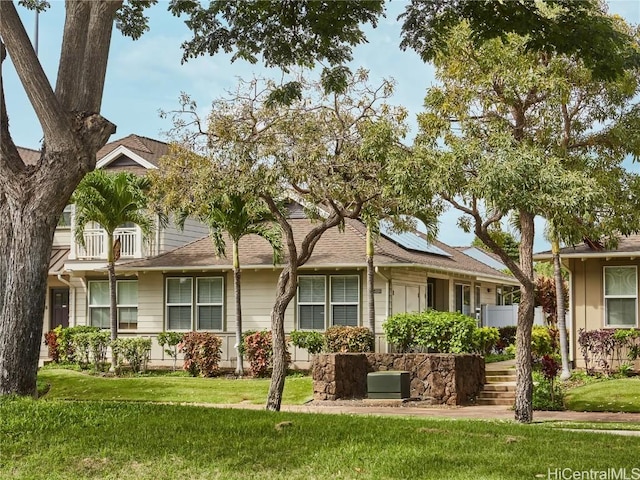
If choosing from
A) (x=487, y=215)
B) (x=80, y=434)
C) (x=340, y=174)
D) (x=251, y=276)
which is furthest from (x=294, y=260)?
(x=251, y=276)

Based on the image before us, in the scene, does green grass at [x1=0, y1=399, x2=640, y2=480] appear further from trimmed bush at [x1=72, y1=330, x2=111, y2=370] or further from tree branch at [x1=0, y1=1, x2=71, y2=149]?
trimmed bush at [x1=72, y1=330, x2=111, y2=370]

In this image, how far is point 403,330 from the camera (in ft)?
80.3

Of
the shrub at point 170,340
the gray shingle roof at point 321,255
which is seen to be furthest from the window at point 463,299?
the shrub at point 170,340

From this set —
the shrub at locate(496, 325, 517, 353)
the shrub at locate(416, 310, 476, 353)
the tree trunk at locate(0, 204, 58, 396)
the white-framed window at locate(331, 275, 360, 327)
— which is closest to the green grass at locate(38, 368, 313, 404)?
the white-framed window at locate(331, 275, 360, 327)

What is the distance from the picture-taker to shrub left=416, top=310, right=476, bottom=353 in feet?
77.8

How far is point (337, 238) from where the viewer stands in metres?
28.6

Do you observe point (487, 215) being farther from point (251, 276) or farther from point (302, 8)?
point (251, 276)

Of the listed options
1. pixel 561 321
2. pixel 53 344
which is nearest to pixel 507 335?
pixel 561 321

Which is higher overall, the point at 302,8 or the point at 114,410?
the point at 302,8

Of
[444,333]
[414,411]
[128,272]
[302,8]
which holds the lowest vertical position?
[414,411]

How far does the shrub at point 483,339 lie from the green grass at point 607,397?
2914mm

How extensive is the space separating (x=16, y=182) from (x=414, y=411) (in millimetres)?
10288

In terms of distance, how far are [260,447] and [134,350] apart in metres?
18.4

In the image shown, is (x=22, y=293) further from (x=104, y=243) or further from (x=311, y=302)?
(x=104, y=243)
